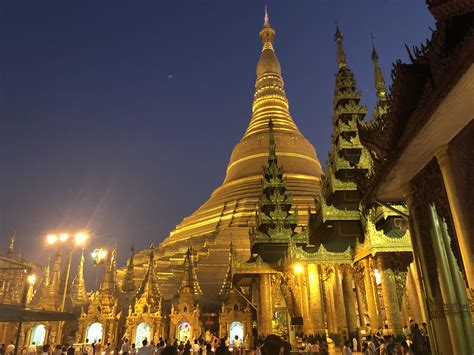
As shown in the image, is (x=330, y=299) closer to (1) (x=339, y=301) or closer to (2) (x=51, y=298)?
(1) (x=339, y=301)

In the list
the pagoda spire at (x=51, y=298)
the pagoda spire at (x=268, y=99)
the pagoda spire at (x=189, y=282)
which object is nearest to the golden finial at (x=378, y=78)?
the pagoda spire at (x=189, y=282)

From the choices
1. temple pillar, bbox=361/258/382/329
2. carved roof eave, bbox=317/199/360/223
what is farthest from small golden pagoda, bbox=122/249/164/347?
temple pillar, bbox=361/258/382/329

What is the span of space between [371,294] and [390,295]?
129 cm

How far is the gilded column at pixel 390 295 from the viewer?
1107cm

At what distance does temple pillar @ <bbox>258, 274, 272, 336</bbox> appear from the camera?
14770mm

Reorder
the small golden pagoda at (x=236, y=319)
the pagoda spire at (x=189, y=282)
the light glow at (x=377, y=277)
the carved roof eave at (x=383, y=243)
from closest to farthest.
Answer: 1. the carved roof eave at (x=383, y=243)
2. the light glow at (x=377, y=277)
3. the small golden pagoda at (x=236, y=319)
4. the pagoda spire at (x=189, y=282)

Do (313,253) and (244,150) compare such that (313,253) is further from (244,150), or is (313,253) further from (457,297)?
(244,150)

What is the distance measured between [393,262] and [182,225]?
24.2 meters

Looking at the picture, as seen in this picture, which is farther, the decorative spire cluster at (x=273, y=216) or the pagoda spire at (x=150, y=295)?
the pagoda spire at (x=150, y=295)

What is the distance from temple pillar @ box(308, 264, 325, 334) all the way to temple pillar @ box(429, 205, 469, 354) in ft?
26.8

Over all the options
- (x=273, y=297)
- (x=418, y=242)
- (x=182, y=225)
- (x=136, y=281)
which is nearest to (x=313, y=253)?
(x=273, y=297)

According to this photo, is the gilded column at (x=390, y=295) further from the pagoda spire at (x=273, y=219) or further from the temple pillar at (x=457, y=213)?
the temple pillar at (x=457, y=213)

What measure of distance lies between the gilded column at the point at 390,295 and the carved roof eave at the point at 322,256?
1746 mm

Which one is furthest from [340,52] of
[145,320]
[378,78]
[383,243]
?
[145,320]
